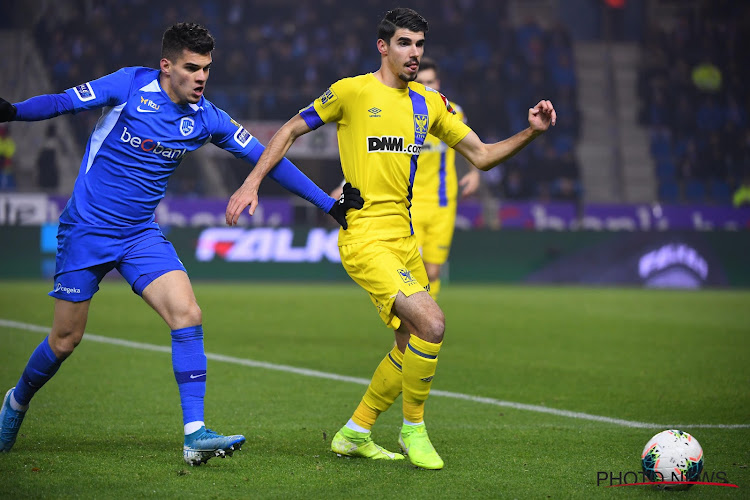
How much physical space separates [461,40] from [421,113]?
21.7 m

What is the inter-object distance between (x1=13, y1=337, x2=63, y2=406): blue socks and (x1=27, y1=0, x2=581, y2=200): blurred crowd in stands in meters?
16.3

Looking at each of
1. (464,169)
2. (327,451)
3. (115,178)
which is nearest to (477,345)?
(464,169)

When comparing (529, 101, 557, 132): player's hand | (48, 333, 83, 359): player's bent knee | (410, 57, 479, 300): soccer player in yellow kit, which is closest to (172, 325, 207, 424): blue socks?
(48, 333, 83, 359): player's bent knee

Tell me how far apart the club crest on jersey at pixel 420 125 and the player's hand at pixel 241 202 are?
0.94 metres

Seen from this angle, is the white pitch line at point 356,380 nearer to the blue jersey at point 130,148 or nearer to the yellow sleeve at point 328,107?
the yellow sleeve at point 328,107

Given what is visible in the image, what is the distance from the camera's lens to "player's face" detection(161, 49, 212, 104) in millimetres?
5055

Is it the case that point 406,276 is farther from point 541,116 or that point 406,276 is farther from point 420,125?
point 541,116

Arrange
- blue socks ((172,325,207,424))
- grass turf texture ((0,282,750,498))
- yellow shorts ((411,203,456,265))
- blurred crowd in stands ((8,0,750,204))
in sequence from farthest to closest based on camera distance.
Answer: blurred crowd in stands ((8,0,750,204)) → yellow shorts ((411,203,456,265)) → blue socks ((172,325,207,424)) → grass turf texture ((0,282,750,498))

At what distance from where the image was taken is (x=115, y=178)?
5.17 meters

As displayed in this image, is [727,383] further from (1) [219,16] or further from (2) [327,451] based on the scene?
(1) [219,16]

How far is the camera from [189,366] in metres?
5.02

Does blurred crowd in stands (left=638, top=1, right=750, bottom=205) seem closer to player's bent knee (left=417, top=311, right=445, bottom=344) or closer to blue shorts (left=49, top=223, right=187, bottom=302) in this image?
player's bent knee (left=417, top=311, right=445, bottom=344)

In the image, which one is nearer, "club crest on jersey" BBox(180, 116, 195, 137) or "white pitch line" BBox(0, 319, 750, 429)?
"club crest on jersey" BBox(180, 116, 195, 137)

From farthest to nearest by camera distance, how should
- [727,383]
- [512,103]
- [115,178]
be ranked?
[512,103] < [727,383] < [115,178]
